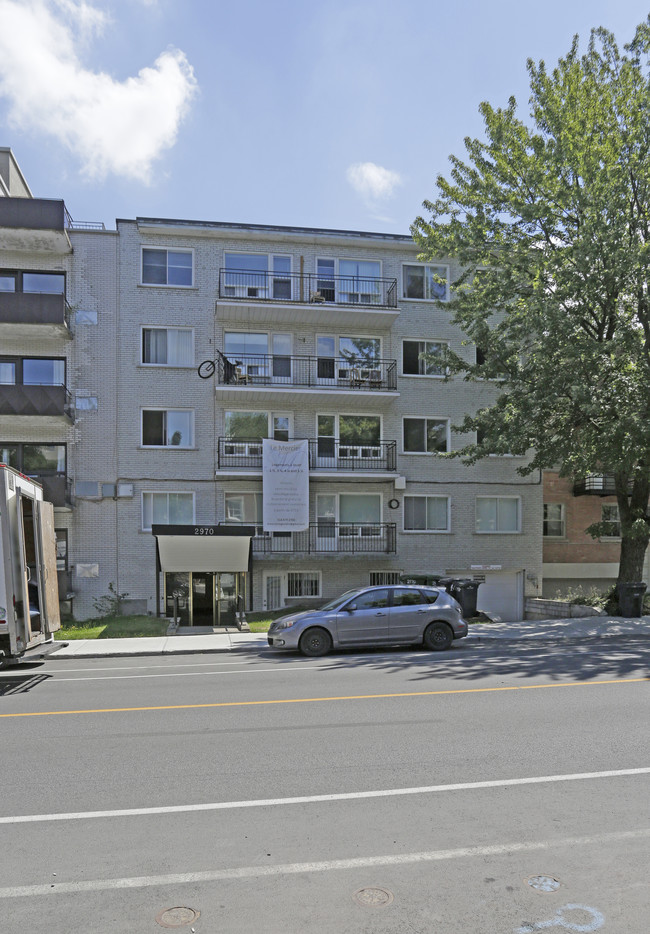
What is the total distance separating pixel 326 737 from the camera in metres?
7.21

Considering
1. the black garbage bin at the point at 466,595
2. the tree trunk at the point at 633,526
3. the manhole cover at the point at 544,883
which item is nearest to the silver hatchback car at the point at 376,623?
the black garbage bin at the point at 466,595

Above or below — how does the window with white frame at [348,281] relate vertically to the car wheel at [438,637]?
above

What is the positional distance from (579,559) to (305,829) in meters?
26.7

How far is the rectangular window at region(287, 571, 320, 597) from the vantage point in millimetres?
25453

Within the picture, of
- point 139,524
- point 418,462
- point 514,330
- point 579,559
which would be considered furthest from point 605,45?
point 139,524

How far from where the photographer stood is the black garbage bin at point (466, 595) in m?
20.4

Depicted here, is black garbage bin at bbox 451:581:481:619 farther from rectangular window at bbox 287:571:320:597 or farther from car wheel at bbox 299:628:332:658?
car wheel at bbox 299:628:332:658

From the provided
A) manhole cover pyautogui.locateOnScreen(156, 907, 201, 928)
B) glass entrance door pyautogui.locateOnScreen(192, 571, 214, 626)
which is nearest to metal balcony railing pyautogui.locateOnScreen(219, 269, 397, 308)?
glass entrance door pyautogui.locateOnScreen(192, 571, 214, 626)

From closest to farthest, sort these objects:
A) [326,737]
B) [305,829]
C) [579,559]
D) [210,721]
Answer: [305,829], [326,737], [210,721], [579,559]

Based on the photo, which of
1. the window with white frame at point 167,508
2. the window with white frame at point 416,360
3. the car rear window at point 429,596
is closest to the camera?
the car rear window at point 429,596

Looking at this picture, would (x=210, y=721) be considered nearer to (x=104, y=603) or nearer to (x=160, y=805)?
(x=160, y=805)

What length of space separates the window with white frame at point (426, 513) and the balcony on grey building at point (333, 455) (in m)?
1.60

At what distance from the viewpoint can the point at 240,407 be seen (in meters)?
25.4

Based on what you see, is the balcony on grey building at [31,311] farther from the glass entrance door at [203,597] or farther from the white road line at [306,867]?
the white road line at [306,867]
